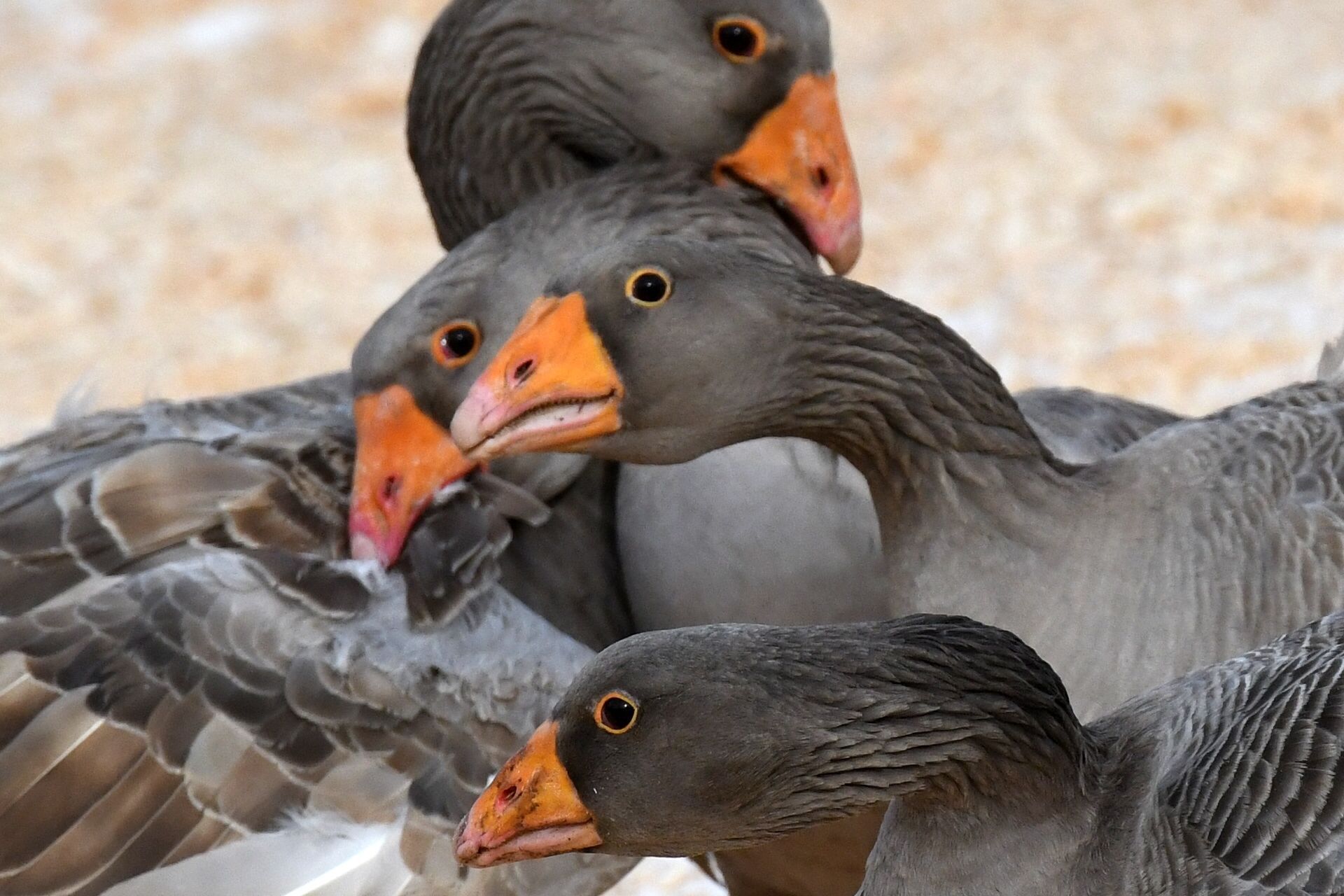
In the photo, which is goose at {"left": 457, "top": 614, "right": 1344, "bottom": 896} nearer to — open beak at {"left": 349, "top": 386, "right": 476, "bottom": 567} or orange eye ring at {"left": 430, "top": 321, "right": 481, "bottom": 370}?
open beak at {"left": 349, "top": 386, "right": 476, "bottom": 567}

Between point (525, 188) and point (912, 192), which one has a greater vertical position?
point (912, 192)

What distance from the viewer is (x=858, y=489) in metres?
3.46

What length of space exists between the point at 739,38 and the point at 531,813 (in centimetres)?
174

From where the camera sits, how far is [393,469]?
342 centimetres

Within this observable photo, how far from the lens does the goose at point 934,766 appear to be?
93.0 inches

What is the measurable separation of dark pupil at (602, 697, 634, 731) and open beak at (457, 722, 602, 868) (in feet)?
0.29

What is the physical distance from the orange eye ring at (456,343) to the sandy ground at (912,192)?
293cm

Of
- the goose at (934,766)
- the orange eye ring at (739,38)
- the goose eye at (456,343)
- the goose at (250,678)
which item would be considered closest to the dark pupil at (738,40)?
the orange eye ring at (739,38)

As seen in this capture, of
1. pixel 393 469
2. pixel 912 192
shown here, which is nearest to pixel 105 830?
pixel 393 469

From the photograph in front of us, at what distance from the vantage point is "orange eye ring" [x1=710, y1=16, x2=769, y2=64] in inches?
143

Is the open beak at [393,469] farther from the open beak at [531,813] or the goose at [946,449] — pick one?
the open beak at [531,813]

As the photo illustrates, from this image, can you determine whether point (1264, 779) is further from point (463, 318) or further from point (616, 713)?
point (463, 318)

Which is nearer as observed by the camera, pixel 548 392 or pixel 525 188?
pixel 548 392

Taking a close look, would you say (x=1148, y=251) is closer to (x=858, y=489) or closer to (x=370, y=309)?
(x=370, y=309)
